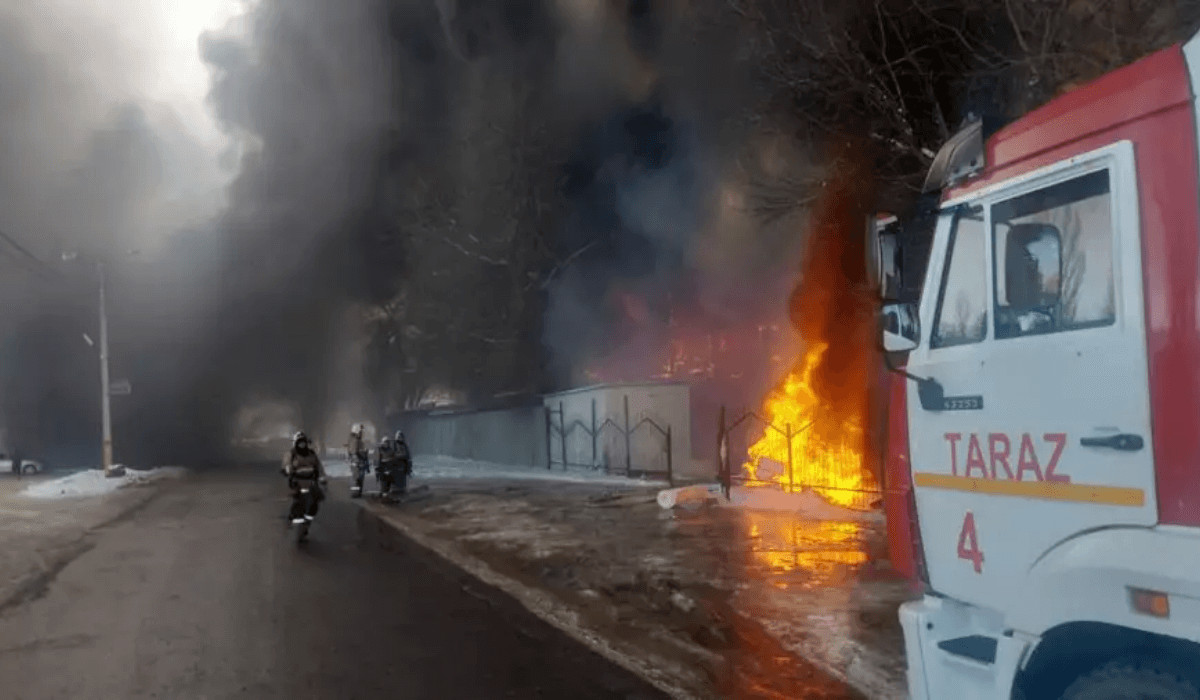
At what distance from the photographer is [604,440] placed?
73.3 ft

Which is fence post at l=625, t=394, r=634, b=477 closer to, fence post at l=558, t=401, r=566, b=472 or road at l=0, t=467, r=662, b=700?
fence post at l=558, t=401, r=566, b=472

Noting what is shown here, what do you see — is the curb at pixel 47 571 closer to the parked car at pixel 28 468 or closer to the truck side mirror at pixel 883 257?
the truck side mirror at pixel 883 257

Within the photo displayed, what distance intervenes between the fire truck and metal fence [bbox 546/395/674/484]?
13984 mm

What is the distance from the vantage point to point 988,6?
10305mm

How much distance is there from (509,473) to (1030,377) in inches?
899

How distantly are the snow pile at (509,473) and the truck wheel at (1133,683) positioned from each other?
1534 centimetres

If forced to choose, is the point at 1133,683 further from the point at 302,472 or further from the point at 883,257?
the point at 302,472

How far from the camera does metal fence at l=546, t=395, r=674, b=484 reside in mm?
20547

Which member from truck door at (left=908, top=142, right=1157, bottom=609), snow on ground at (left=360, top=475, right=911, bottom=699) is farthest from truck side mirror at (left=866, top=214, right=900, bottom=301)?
snow on ground at (left=360, top=475, right=911, bottom=699)

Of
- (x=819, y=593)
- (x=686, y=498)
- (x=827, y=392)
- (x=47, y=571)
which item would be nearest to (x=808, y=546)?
(x=819, y=593)

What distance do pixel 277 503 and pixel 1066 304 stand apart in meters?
17.4

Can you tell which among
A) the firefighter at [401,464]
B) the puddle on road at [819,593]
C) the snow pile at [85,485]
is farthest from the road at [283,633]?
the snow pile at [85,485]

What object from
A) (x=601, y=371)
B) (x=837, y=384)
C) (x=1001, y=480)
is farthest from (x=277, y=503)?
(x=1001, y=480)

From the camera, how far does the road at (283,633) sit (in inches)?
225
